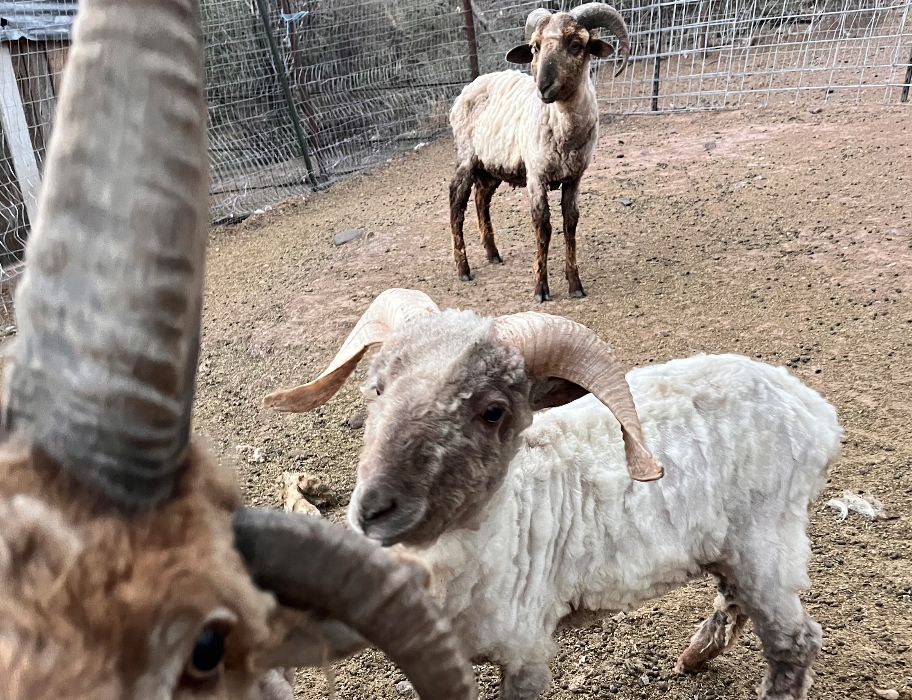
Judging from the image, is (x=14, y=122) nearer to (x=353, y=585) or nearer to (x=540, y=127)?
(x=540, y=127)

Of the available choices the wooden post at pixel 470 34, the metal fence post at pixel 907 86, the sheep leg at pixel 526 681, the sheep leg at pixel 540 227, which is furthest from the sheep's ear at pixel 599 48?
the metal fence post at pixel 907 86

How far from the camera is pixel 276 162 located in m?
10.2

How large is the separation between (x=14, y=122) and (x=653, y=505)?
23.7 ft

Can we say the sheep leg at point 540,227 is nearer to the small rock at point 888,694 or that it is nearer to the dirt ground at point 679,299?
the dirt ground at point 679,299

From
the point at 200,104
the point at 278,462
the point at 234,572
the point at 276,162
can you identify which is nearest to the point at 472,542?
the point at 234,572

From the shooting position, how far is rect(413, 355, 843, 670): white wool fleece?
Answer: 2154mm

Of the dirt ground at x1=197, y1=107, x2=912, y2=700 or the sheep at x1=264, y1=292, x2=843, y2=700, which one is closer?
the sheep at x1=264, y1=292, x2=843, y2=700

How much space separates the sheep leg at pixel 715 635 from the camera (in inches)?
106

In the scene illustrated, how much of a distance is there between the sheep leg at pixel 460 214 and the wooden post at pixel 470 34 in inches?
243

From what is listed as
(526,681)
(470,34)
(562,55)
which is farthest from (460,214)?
(470,34)

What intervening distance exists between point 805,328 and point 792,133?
20.4 ft

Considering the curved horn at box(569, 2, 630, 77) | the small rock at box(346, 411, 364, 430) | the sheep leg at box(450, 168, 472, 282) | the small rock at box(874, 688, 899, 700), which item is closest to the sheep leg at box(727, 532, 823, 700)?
the small rock at box(874, 688, 899, 700)

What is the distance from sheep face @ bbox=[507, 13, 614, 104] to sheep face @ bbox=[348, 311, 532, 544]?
12.7 ft

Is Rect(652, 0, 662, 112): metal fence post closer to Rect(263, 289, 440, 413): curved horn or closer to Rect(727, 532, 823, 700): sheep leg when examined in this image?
Rect(263, 289, 440, 413): curved horn
